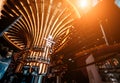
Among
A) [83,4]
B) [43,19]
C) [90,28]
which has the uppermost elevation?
[83,4]

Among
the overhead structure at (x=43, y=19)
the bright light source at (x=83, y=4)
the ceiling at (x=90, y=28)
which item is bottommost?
the ceiling at (x=90, y=28)

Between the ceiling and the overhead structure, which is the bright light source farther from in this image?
the ceiling

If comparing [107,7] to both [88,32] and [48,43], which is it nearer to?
[88,32]

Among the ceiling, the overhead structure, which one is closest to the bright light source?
the overhead structure

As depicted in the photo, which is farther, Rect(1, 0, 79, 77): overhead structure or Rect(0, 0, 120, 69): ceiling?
Rect(1, 0, 79, 77): overhead structure

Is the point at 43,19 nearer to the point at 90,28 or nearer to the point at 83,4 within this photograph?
the point at 83,4

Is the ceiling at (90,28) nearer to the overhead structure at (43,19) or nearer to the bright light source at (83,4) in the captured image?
the overhead structure at (43,19)

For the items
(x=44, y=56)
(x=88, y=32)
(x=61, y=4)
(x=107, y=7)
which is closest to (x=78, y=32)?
(x=88, y=32)

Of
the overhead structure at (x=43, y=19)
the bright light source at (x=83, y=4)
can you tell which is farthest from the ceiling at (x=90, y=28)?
the bright light source at (x=83, y=4)

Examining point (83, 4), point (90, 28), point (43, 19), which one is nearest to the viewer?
point (90, 28)

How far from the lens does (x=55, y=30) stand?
6.86m

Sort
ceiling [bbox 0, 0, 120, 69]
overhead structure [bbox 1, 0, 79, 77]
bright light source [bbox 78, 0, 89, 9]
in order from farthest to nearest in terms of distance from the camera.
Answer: bright light source [bbox 78, 0, 89, 9] → overhead structure [bbox 1, 0, 79, 77] → ceiling [bbox 0, 0, 120, 69]

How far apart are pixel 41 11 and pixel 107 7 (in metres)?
4.93

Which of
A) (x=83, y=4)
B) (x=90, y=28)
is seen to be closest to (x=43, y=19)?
(x=83, y=4)
